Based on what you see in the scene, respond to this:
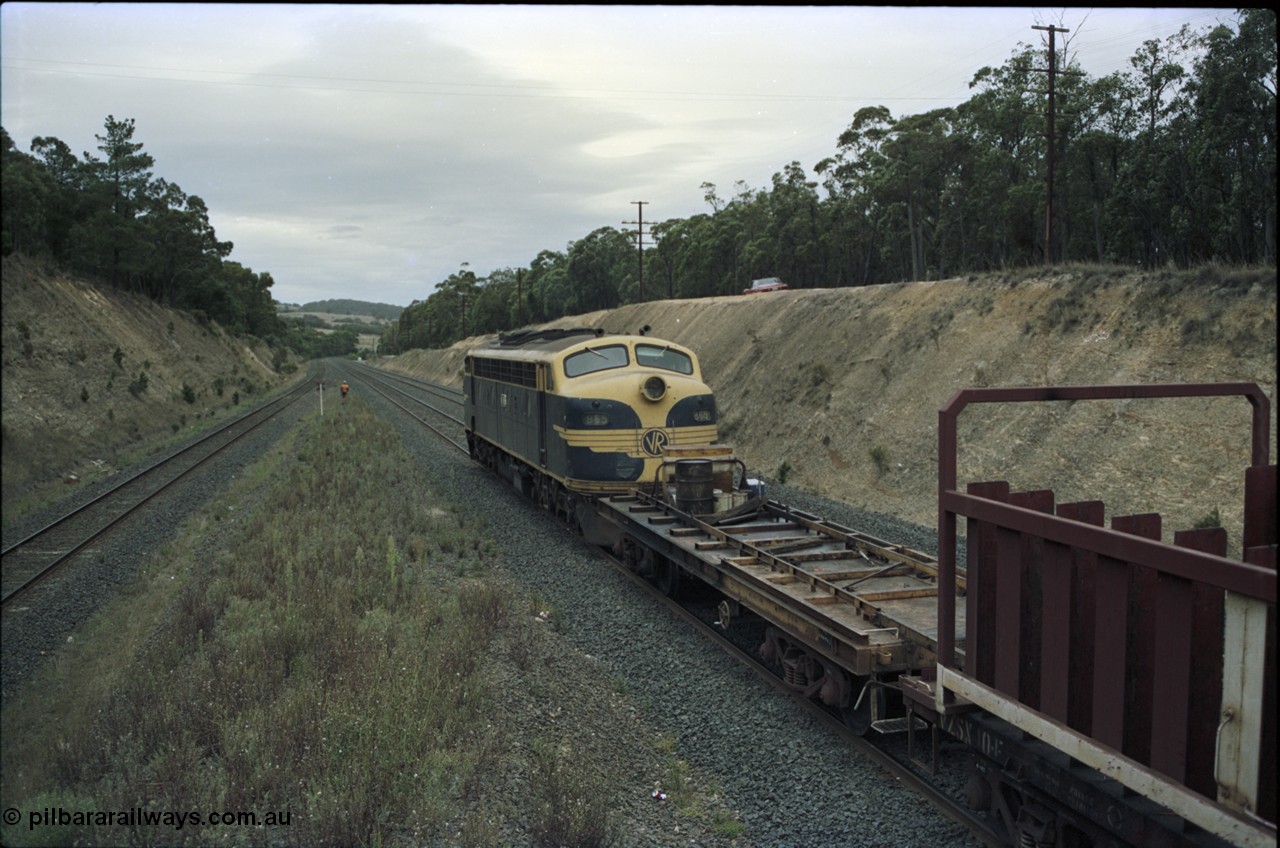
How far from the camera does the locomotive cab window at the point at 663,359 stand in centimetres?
1420

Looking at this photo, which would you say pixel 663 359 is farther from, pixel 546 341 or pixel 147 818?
pixel 147 818

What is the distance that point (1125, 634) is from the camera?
3.69 metres

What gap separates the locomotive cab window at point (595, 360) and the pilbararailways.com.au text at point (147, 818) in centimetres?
919

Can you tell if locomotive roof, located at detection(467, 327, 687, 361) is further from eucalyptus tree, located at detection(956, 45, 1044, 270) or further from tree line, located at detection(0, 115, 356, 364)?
eucalyptus tree, located at detection(956, 45, 1044, 270)

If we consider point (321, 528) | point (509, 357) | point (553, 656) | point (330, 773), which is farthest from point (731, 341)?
point (330, 773)

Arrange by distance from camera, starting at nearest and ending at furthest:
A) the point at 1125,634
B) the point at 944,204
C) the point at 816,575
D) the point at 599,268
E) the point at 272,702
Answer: the point at 1125,634 < the point at 272,702 < the point at 816,575 < the point at 944,204 < the point at 599,268

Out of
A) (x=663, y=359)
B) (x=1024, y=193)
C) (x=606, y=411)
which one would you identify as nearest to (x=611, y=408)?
(x=606, y=411)

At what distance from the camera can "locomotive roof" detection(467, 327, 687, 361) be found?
14.3 m

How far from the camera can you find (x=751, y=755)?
269 inches

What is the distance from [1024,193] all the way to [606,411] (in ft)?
100.0

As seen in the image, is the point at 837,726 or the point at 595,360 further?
the point at 595,360

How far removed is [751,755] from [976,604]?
2924mm

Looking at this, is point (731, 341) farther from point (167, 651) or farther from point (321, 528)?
point (167, 651)

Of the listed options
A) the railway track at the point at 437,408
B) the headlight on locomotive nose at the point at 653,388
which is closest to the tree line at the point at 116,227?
the headlight on locomotive nose at the point at 653,388
